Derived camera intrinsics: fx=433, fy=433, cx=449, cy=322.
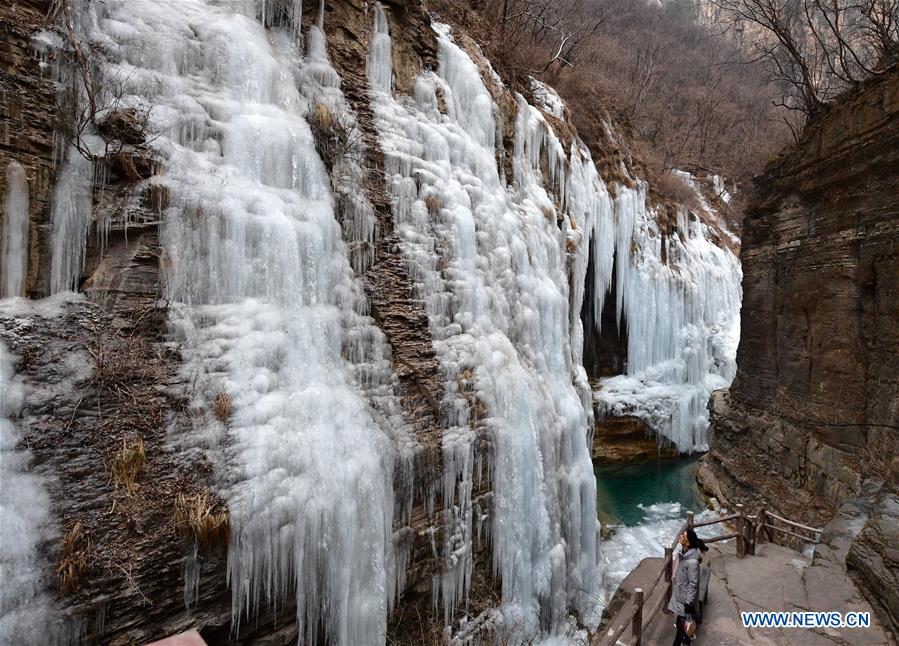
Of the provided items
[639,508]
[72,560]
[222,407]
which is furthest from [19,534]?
[639,508]

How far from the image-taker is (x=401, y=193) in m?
5.95

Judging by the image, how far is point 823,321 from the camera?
7.69 metres

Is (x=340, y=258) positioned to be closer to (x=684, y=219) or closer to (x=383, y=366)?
Answer: (x=383, y=366)

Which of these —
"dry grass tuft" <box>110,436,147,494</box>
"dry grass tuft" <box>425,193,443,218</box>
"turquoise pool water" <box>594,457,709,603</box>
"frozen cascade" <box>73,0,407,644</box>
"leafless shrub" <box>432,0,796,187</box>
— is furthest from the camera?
"leafless shrub" <box>432,0,796,187</box>

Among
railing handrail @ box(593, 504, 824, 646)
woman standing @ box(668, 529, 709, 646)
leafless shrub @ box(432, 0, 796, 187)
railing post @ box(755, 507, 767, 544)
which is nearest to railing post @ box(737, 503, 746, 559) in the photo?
railing handrail @ box(593, 504, 824, 646)

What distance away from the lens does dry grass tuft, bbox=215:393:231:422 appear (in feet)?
12.1

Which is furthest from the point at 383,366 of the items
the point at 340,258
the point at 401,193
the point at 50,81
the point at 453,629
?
the point at 50,81

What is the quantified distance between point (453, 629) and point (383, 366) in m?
3.20

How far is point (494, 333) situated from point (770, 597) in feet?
14.2

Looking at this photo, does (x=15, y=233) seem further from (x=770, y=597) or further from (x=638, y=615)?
(x=770, y=597)

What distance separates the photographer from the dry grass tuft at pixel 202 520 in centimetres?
322

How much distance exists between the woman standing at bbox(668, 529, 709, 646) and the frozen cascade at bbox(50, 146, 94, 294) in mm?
5862

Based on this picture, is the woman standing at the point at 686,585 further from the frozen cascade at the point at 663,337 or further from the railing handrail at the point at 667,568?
the frozen cascade at the point at 663,337

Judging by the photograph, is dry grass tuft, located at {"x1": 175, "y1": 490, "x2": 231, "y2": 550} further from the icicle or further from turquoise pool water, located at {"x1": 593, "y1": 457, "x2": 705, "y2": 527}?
turquoise pool water, located at {"x1": 593, "y1": 457, "x2": 705, "y2": 527}
